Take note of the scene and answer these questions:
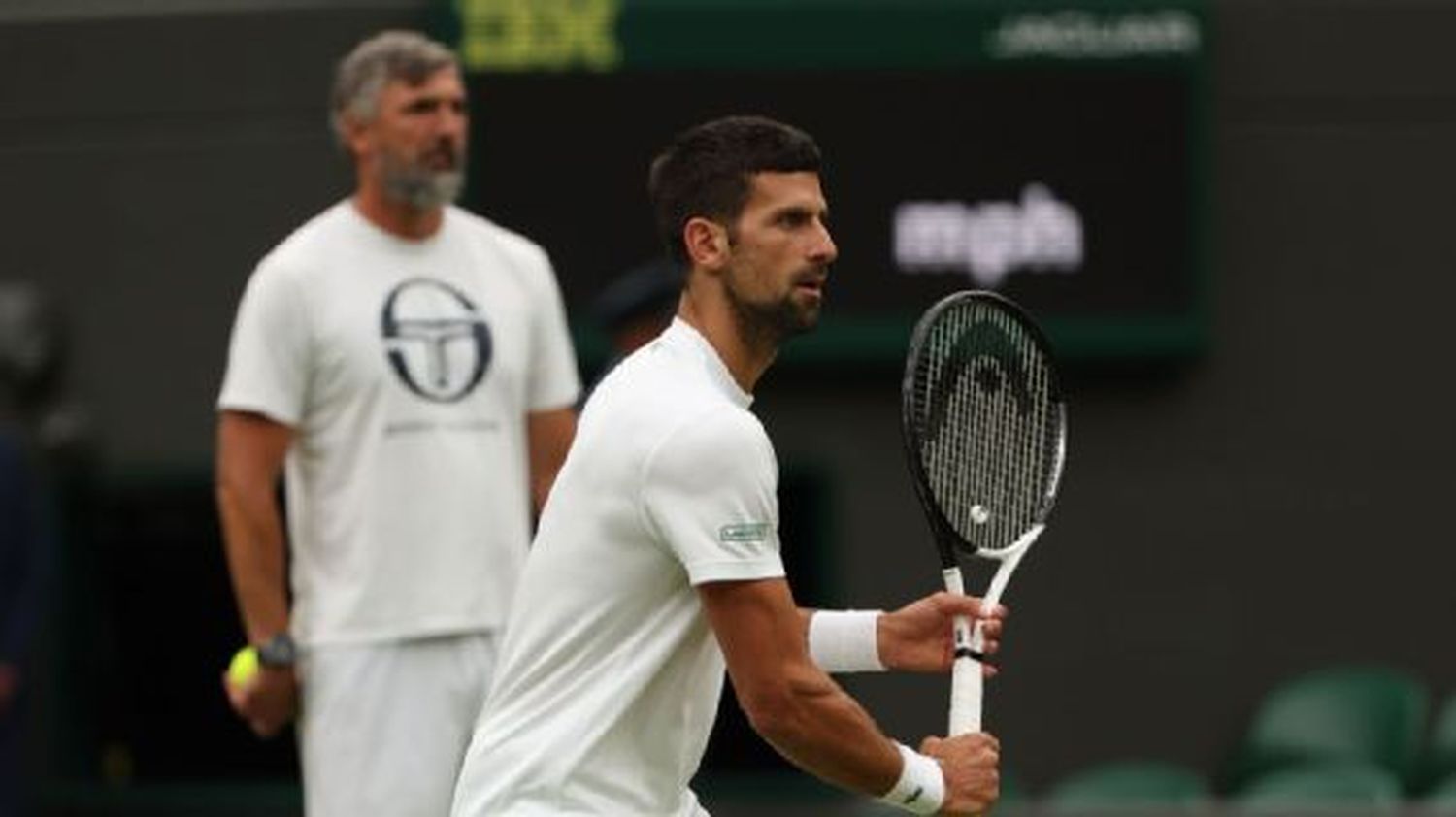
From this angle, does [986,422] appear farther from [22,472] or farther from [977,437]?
[22,472]

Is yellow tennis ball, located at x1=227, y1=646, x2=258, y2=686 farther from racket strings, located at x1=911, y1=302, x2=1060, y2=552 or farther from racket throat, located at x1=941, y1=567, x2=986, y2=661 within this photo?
racket throat, located at x1=941, y1=567, x2=986, y2=661

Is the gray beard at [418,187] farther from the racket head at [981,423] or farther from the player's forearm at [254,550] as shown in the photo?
the racket head at [981,423]

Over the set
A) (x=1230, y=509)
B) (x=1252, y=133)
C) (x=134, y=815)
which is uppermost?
(x=1252, y=133)

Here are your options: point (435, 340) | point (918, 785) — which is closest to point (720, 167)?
point (918, 785)

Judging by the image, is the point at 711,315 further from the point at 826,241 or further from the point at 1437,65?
the point at 1437,65

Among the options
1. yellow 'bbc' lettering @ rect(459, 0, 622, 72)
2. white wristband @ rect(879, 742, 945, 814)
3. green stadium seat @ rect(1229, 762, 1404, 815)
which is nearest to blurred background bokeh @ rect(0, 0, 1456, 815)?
yellow 'bbc' lettering @ rect(459, 0, 622, 72)

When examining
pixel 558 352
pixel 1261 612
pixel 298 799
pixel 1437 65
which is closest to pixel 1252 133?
pixel 1437 65

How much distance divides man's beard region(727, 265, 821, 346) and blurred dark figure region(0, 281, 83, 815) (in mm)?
4493

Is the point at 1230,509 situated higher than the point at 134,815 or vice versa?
the point at 1230,509

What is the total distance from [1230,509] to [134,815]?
8.93ft

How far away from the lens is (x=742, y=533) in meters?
5.81

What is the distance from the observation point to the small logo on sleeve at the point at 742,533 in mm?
5801

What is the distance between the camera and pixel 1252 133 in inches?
432

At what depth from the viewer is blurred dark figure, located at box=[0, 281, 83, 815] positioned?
1022cm
